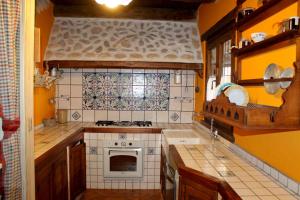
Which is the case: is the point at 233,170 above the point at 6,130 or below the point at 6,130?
below

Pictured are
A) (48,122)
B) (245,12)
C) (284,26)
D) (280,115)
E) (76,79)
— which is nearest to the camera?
(280,115)

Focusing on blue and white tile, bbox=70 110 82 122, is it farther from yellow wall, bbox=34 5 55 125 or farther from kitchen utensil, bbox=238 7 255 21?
kitchen utensil, bbox=238 7 255 21

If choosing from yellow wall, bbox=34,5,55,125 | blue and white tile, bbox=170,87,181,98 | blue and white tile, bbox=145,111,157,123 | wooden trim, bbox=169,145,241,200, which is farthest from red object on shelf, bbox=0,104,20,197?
blue and white tile, bbox=170,87,181,98

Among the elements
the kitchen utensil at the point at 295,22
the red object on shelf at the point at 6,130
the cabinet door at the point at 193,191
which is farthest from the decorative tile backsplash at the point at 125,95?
the kitchen utensil at the point at 295,22

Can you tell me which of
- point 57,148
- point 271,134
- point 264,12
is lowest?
point 57,148

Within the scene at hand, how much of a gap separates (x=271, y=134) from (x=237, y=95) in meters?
0.34

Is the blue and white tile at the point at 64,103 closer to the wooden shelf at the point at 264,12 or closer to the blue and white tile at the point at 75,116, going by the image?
the blue and white tile at the point at 75,116

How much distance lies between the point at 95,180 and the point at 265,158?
7.76 ft

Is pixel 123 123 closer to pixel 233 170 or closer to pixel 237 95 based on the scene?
pixel 233 170

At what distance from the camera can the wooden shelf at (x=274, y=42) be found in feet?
4.15

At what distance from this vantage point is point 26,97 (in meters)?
1.52

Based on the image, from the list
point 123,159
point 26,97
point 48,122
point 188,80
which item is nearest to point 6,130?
point 26,97

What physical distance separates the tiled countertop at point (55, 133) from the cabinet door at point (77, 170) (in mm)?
207

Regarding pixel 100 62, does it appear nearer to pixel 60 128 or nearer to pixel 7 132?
pixel 60 128
